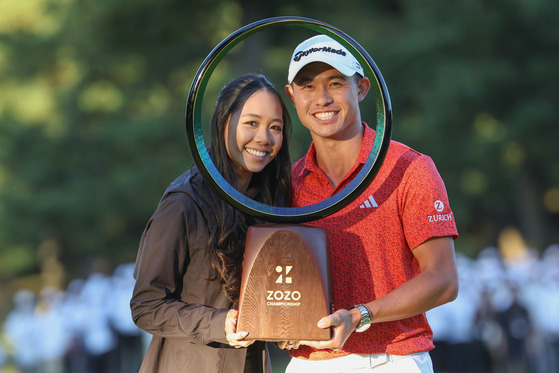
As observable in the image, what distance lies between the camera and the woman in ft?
11.4

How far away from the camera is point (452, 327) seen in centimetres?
1656

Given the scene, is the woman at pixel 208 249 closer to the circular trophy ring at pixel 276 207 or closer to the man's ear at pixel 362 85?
the circular trophy ring at pixel 276 207

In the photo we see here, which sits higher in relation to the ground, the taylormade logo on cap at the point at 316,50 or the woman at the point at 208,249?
the taylormade logo on cap at the point at 316,50

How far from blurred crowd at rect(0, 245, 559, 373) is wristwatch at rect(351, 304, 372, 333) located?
1330cm

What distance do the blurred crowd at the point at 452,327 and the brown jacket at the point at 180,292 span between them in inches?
518

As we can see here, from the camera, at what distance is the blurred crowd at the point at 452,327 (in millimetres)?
16453

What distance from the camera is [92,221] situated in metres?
24.2

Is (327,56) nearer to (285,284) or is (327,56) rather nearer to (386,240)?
(386,240)

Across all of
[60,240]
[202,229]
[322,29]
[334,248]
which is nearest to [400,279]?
[334,248]

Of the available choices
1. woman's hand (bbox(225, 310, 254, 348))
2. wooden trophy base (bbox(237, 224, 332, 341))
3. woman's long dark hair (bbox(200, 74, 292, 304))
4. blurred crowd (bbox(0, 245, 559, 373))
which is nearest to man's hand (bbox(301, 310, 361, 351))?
wooden trophy base (bbox(237, 224, 332, 341))

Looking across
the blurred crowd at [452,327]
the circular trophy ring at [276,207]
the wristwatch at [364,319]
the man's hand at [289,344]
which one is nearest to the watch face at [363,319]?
the wristwatch at [364,319]

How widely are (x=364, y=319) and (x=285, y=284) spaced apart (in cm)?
33

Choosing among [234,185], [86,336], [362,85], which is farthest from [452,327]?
[234,185]

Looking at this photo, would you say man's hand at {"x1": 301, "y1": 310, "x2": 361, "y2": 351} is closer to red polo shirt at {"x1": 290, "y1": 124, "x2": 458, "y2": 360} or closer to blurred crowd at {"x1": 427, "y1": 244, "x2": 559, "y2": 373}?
red polo shirt at {"x1": 290, "y1": 124, "x2": 458, "y2": 360}
